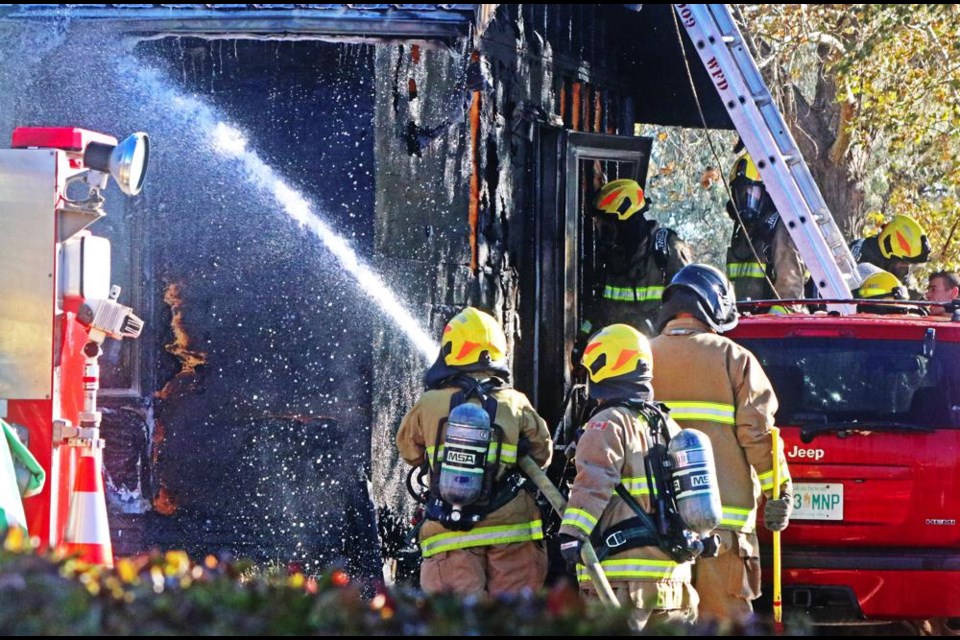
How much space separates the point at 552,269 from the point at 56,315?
4.33 metres

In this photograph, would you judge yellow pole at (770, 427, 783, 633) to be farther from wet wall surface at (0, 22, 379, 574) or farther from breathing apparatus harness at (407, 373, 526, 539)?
wet wall surface at (0, 22, 379, 574)

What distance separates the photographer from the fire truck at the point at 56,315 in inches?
262

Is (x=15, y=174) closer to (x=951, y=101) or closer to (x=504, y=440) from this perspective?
(x=504, y=440)

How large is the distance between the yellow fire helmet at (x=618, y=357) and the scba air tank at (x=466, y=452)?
52 cm

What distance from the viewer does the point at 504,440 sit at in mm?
6207

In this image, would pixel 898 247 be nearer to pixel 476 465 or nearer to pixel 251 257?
pixel 251 257

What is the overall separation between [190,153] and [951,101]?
9328 millimetres

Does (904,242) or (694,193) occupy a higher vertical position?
(694,193)

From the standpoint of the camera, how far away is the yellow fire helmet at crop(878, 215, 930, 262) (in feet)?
38.9

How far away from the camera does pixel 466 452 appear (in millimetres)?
6070

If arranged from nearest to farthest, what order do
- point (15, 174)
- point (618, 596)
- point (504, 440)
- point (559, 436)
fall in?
point (618, 596) → point (504, 440) → point (15, 174) → point (559, 436)

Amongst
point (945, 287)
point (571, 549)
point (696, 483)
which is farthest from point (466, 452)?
point (945, 287)

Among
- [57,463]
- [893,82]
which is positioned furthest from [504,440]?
[893,82]

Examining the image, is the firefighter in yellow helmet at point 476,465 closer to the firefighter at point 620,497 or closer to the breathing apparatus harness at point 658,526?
the firefighter at point 620,497
